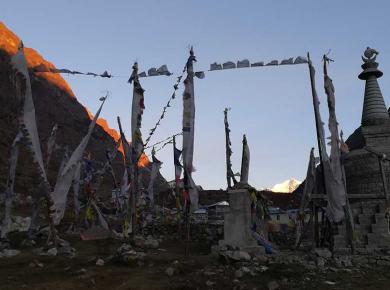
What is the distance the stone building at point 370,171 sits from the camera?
18.5 m

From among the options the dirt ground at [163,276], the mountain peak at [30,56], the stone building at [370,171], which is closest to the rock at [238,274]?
the dirt ground at [163,276]

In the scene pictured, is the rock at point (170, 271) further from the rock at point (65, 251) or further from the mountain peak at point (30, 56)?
the mountain peak at point (30, 56)

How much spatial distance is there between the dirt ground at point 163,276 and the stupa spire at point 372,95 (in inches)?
583

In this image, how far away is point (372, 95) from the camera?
27688 mm

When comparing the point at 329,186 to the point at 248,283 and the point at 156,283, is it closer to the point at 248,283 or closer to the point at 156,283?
the point at 248,283

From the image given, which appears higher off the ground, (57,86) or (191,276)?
(57,86)

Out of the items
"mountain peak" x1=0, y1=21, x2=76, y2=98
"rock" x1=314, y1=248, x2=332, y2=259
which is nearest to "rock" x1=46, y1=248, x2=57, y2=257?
"rock" x1=314, y1=248, x2=332, y2=259

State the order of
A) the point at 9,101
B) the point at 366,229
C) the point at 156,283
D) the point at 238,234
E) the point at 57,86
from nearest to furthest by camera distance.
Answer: the point at 156,283 < the point at 238,234 < the point at 366,229 < the point at 9,101 < the point at 57,86

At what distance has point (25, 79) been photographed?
420 inches

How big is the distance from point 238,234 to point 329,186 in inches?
159

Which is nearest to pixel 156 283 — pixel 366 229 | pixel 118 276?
pixel 118 276

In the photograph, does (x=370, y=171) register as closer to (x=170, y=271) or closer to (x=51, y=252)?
(x=170, y=271)

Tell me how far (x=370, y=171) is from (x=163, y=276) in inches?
653

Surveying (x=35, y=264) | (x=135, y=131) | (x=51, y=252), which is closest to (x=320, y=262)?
(x=135, y=131)
